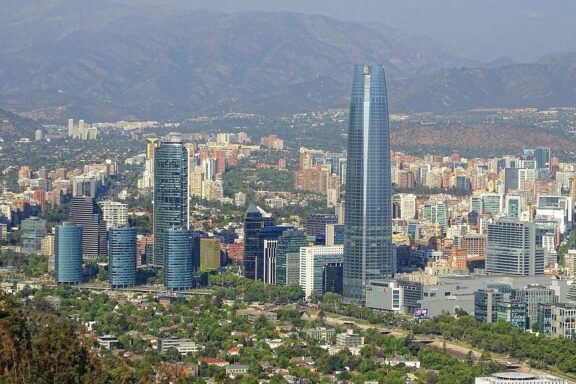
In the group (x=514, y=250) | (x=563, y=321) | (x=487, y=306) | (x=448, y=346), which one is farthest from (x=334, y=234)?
(x=448, y=346)

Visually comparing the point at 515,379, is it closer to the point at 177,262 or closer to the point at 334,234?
the point at 177,262

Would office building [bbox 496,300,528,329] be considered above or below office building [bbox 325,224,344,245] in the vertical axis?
below

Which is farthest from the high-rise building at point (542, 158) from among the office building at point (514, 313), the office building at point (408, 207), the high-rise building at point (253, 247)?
the office building at point (514, 313)

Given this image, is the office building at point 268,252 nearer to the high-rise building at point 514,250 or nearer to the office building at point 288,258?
the office building at point 288,258

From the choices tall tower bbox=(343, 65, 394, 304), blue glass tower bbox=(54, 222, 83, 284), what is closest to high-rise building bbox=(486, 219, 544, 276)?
tall tower bbox=(343, 65, 394, 304)

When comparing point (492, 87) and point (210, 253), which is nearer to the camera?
point (210, 253)

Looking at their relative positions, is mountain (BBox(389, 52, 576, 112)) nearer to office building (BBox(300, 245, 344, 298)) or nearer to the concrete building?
office building (BBox(300, 245, 344, 298))
